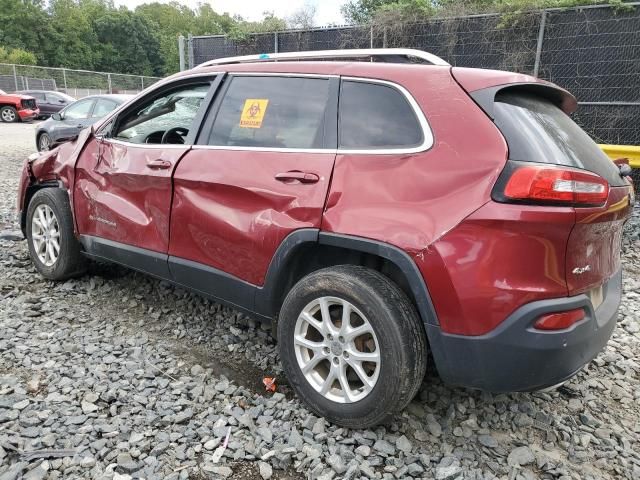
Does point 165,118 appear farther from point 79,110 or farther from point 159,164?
point 79,110

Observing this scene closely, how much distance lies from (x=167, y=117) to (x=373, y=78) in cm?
177

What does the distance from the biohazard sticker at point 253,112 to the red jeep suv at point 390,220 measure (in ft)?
0.04

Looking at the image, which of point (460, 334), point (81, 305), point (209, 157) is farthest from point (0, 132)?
point (460, 334)

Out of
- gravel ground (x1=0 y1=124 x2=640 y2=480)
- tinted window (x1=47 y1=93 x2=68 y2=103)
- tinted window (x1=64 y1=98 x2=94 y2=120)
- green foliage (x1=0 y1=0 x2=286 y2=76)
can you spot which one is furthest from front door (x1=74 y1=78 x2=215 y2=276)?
green foliage (x1=0 y1=0 x2=286 y2=76)

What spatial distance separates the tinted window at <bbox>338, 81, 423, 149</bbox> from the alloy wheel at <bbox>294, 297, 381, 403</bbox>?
79cm

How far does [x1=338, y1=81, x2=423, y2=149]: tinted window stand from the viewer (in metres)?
2.42

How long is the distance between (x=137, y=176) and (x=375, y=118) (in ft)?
5.87

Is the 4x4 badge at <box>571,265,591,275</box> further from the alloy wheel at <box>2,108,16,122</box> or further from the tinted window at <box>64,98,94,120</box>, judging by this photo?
the alloy wheel at <box>2,108,16,122</box>

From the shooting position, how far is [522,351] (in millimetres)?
2113

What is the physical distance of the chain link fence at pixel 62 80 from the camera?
32.0m

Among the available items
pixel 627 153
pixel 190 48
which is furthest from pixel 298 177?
pixel 190 48

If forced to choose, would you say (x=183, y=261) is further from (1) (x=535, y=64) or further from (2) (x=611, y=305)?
(1) (x=535, y=64)

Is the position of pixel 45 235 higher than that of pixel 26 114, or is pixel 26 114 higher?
pixel 45 235

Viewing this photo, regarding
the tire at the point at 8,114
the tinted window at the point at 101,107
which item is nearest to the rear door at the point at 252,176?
the tinted window at the point at 101,107
